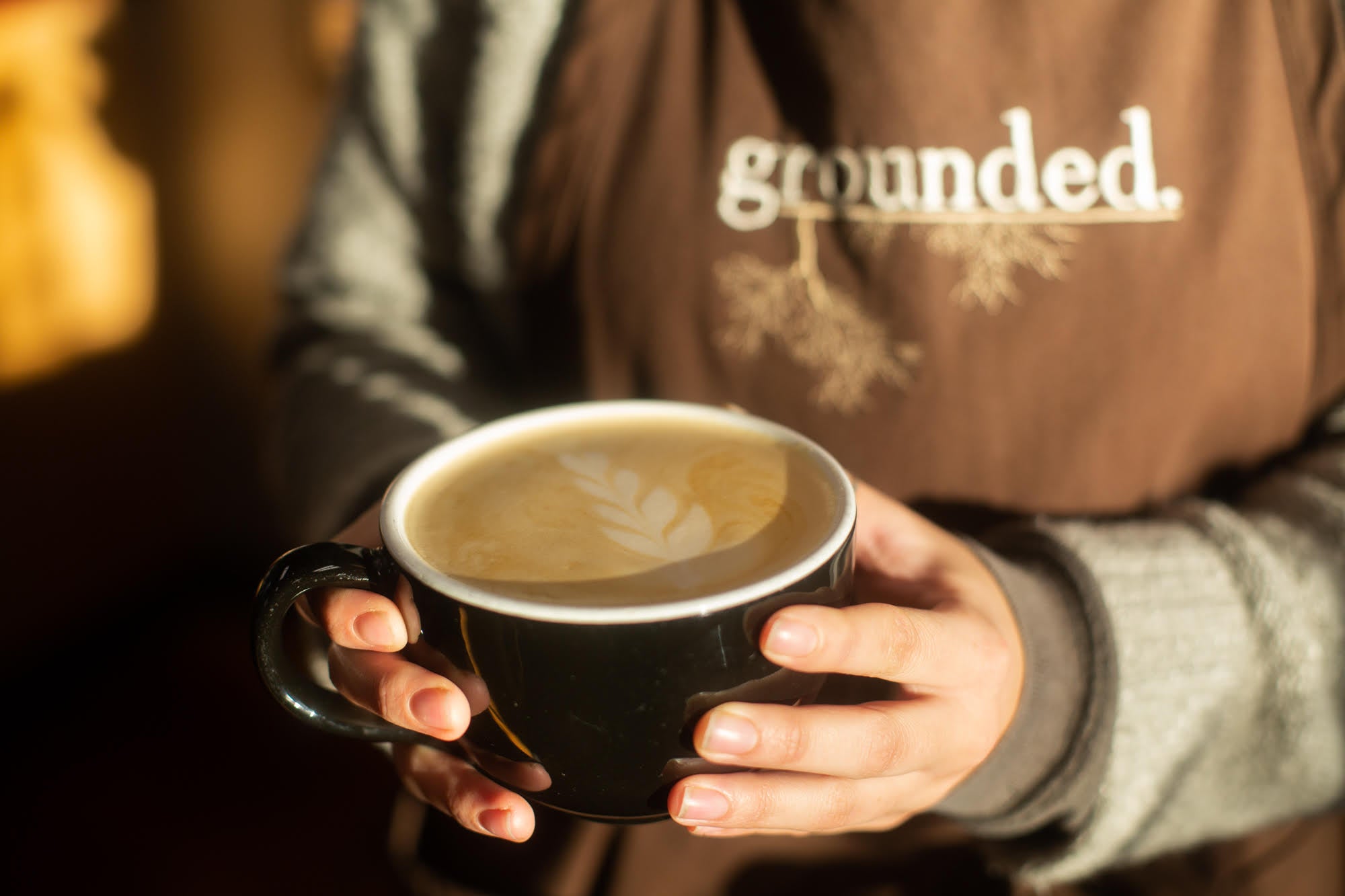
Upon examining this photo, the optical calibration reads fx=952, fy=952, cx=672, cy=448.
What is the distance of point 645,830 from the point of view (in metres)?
0.71

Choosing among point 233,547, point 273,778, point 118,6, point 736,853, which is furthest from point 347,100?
point 233,547

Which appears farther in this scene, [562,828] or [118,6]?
[118,6]

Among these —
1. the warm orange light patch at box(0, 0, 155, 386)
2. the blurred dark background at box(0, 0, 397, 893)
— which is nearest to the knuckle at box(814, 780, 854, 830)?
the blurred dark background at box(0, 0, 397, 893)

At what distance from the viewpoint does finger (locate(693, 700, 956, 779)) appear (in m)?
0.40

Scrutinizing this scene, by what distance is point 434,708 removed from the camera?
41 cm

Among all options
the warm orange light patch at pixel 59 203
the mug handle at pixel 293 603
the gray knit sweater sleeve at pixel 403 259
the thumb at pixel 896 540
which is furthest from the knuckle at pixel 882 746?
the warm orange light patch at pixel 59 203

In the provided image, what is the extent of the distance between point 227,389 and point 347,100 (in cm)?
130

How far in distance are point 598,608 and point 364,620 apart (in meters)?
0.12

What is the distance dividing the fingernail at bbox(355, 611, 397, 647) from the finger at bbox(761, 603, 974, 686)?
6.6 inches

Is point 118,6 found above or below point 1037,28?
above

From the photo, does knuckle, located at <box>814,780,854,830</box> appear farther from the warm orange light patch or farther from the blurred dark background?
the warm orange light patch

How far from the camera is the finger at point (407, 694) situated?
0.41 meters

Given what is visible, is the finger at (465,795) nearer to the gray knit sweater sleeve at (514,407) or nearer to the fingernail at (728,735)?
the fingernail at (728,735)

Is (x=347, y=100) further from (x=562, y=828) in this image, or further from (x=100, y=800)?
(x=100, y=800)
